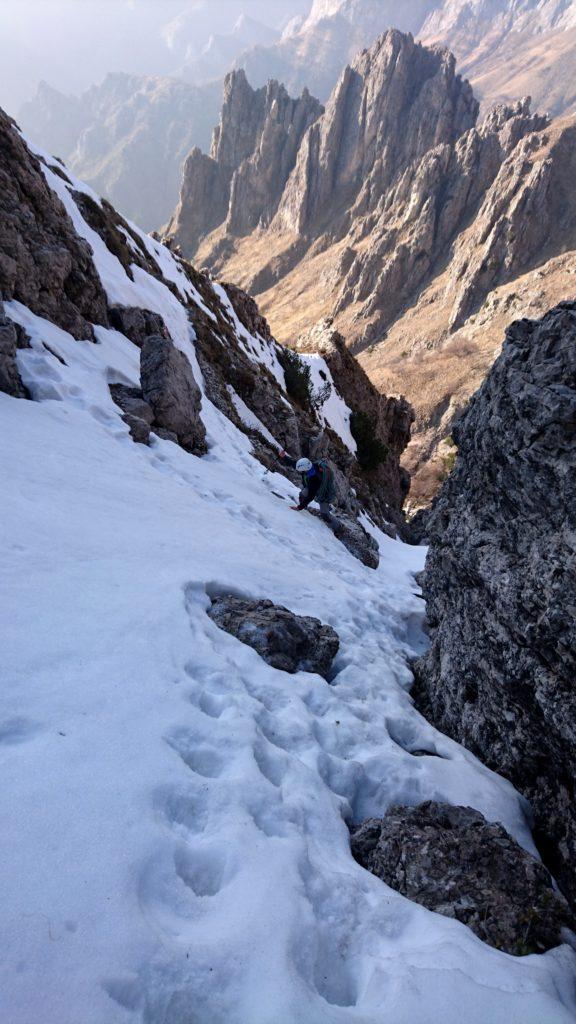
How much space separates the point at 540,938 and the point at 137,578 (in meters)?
5.79

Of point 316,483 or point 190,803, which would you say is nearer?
→ point 190,803

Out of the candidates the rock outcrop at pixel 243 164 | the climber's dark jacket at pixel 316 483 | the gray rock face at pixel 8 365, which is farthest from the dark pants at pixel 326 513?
the rock outcrop at pixel 243 164

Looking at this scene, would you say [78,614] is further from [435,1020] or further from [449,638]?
[449,638]

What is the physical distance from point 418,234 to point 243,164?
321ft

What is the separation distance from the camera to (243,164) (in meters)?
189

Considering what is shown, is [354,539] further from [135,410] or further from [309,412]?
[309,412]

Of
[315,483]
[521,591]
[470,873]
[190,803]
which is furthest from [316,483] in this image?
[190,803]

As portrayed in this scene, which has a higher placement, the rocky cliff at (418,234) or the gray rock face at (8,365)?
the rocky cliff at (418,234)

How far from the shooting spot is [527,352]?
24.7 feet

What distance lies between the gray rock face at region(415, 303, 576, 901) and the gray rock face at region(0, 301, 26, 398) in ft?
31.0

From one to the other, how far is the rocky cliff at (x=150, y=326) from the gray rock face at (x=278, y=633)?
23.5 ft

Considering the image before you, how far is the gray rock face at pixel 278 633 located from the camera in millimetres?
7066

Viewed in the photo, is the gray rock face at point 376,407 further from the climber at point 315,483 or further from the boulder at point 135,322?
the climber at point 315,483

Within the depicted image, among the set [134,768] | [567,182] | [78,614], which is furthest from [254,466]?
[567,182]
